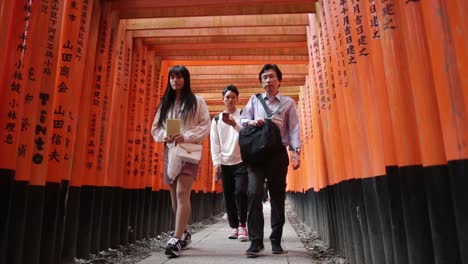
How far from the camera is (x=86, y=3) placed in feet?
12.5

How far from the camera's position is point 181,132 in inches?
159

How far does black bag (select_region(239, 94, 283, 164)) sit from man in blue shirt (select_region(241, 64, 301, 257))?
0.21 feet

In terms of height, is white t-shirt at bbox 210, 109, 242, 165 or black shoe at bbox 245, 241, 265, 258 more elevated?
white t-shirt at bbox 210, 109, 242, 165

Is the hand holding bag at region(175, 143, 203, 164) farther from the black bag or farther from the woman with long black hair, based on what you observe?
the black bag

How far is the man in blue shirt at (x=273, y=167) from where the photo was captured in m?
3.76

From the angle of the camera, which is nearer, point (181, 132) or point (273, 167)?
point (273, 167)

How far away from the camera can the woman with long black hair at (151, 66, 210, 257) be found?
3.86 metres

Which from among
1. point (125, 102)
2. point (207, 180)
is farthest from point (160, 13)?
point (207, 180)

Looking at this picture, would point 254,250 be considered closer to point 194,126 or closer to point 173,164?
point 173,164

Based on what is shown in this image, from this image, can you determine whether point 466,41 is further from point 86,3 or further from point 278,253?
point 86,3

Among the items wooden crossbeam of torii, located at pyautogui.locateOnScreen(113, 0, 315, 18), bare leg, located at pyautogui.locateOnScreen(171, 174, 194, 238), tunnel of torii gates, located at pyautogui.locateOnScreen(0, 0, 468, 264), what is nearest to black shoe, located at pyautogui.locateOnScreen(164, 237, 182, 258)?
bare leg, located at pyautogui.locateOnScreen(171, 174, 194, 238)

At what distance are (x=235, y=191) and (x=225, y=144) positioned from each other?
2.48ft

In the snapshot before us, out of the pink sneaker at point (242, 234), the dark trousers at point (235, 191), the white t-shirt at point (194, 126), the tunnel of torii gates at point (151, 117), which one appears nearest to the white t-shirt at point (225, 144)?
the dark trousers at point (235, 191)

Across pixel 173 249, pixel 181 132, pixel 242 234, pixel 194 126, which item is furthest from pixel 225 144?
pixel 173 249
